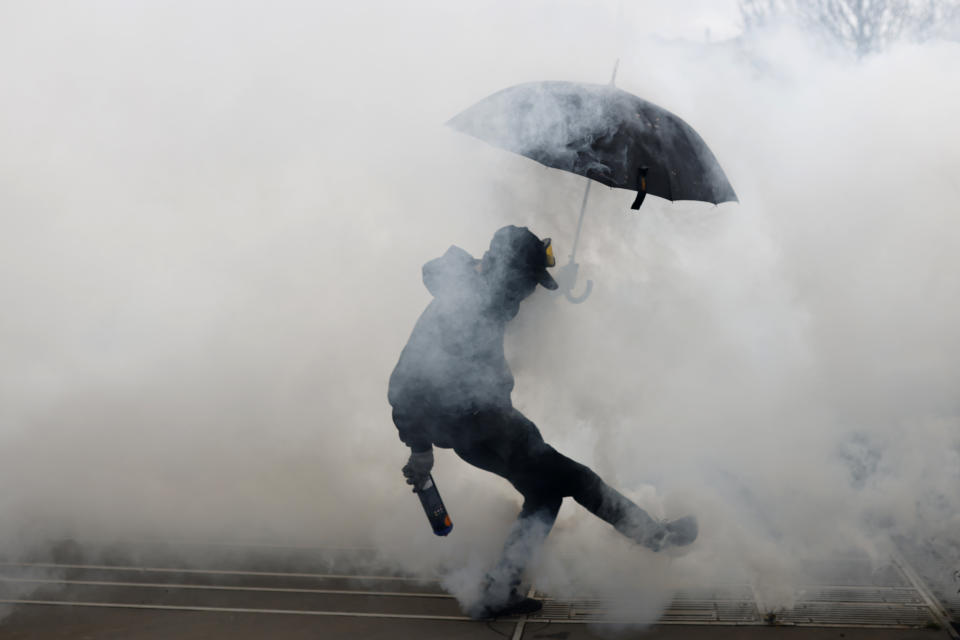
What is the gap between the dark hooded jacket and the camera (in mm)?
4539

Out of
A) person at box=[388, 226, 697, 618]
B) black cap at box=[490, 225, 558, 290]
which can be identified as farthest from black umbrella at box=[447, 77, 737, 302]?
person at box=[388, 226, 697, 618]

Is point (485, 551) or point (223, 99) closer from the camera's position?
point (485, 551)

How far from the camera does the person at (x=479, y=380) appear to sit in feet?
14.9

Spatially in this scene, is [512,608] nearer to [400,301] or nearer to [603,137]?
[603,137]

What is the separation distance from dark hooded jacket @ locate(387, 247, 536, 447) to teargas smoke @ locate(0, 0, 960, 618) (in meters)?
0.58

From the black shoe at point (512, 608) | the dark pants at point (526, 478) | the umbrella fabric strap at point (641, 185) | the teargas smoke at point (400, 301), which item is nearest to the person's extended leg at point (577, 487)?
the dark pants at point (526, 478)

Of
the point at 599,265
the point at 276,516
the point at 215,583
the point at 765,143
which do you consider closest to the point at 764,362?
the point at 599,265

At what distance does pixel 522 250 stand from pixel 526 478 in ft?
4.16

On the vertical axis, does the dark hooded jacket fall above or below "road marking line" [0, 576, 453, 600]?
above

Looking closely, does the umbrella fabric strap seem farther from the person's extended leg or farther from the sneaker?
the sneaker

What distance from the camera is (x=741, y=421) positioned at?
6859mm

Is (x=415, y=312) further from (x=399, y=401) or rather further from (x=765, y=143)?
(x=765, y=143)

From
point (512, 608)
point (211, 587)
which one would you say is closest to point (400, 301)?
point (211, 587)

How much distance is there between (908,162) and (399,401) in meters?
5.91
